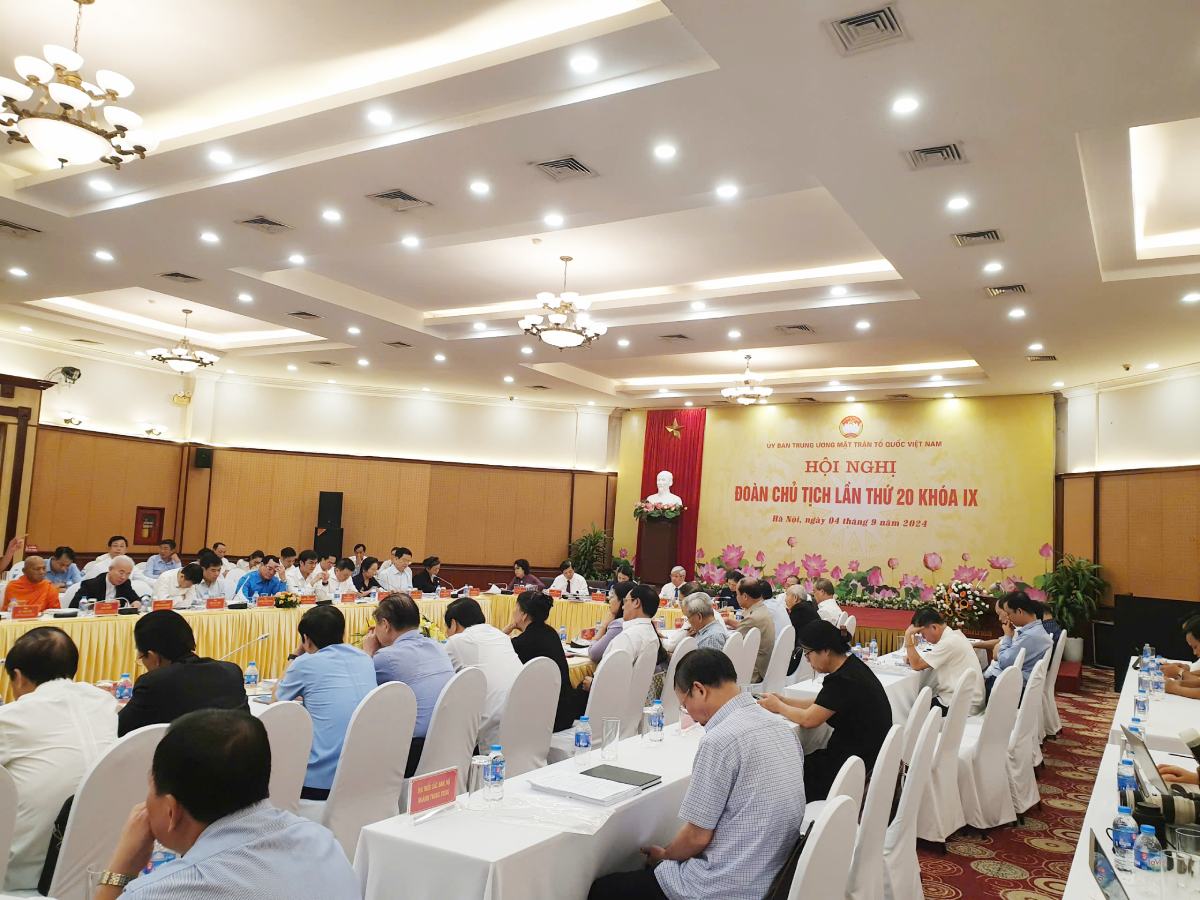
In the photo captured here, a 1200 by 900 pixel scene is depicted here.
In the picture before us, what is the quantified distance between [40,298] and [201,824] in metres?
9.83

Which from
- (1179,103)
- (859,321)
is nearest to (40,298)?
(859,321)

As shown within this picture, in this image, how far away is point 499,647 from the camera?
15.3 ft

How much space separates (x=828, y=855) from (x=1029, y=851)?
3.38m

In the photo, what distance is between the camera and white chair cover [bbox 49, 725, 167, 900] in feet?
7.84

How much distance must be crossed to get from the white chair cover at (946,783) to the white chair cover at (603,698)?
174 cm

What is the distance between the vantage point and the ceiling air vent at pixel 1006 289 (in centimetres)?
735

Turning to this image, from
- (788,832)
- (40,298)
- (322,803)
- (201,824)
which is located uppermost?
(40,298)

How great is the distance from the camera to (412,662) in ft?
13.9

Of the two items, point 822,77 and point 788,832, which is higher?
point 822,77

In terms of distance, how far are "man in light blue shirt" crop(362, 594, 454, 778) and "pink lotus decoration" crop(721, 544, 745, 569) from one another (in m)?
10.5

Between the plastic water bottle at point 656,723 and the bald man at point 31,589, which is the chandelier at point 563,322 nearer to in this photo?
the bald man at point 31,589

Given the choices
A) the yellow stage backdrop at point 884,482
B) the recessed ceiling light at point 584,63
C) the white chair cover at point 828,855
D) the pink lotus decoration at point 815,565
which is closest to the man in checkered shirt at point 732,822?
the white chair cover at point 828,855

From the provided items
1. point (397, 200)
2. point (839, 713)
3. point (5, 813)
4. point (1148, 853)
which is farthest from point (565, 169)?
point (1148, 853)

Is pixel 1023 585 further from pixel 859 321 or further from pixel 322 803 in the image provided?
pixel 322 803
